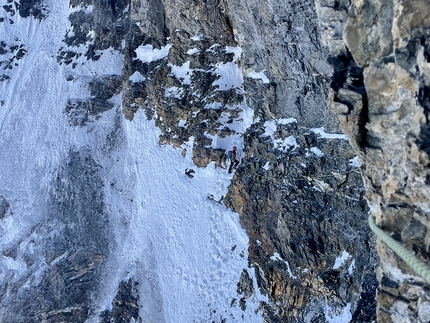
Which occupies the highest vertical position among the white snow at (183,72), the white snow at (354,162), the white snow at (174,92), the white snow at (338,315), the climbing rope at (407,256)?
the white snow at (183,72)

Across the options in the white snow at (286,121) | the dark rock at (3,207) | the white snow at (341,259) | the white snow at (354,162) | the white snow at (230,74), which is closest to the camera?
the white snow at (341,259)

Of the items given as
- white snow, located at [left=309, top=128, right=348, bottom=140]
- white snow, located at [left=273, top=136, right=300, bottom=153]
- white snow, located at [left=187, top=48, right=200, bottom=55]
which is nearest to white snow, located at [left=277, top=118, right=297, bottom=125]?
white snow, located at [left=273, top=136, right=300, bottom=153]

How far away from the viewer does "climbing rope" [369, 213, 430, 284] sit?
573 cm

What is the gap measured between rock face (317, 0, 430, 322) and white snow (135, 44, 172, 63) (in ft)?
61.6

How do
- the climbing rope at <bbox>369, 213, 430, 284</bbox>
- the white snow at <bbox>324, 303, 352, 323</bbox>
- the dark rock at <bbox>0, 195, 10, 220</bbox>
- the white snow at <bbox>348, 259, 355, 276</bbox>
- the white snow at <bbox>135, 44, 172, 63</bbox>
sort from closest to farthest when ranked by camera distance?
the climbing rope at <bbox>369, 213, 430, 284</bbox> → the white snow at <bbox>324, 303, 352, 323</bbox> → the white snow at <bbox>348, 259, 355, 276</bbox> → the dark rock at <bbox>0, 195, 10, 220</bbox> → the white snow at <bbox>135, 44, 172, 63</bbox>

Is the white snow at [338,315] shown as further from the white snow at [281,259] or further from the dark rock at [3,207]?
the dark rock at [3,207]

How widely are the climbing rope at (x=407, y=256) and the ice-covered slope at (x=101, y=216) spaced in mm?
10672

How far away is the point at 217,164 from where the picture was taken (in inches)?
821

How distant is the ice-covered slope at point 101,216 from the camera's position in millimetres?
18734

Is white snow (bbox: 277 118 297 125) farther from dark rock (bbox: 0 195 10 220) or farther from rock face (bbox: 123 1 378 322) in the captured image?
dark rock (bbox: 0 195 10 220)

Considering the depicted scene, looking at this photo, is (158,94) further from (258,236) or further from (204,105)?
(258,236)

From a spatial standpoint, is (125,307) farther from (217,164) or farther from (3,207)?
(3,207)

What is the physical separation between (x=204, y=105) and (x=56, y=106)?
13.3 m

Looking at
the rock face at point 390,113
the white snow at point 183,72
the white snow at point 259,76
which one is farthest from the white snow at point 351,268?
the white snow at point 183,72
